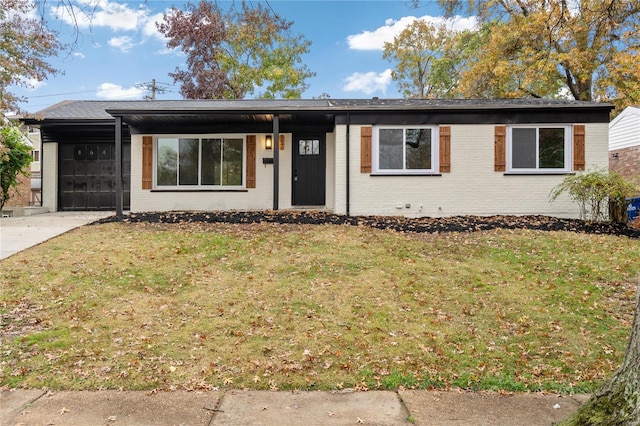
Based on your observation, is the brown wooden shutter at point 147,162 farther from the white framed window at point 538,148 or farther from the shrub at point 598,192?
the shrub at point 598,192

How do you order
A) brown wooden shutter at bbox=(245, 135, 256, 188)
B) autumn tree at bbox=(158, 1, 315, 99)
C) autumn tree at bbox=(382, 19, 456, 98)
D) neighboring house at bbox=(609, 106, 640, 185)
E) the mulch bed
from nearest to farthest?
1. the mulch bed
2. brown wooden shutter at bbox=(245, 135, 256, 188)
3. neighboring house at bbox=(609, 106, 640, 185)
4. autumn tree at bbox=(158, 1, 315, 99)
5. autumn tree at bbox=(382, 19, 456, 98)

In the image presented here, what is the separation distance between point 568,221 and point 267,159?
8.17m

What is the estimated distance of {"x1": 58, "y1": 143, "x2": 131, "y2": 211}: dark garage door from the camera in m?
13.8

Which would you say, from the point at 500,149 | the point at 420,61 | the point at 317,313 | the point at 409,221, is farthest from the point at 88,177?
the point at 420,61

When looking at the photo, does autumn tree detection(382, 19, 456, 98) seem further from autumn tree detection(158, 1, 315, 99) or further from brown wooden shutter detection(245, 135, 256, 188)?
brown wooden shutter detection(245, 135, 256, 188)

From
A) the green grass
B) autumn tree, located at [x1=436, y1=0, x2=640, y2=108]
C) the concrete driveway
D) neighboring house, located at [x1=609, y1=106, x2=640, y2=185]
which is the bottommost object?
the green grass

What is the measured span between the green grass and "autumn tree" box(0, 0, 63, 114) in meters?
6.57

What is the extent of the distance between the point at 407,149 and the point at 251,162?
4.64 metres

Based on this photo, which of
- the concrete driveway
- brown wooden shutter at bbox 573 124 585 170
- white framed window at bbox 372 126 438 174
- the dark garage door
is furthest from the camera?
the dark garage door

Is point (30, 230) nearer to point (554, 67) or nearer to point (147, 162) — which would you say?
point (147, 162)

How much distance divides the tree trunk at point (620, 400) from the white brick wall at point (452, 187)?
27.4 feet

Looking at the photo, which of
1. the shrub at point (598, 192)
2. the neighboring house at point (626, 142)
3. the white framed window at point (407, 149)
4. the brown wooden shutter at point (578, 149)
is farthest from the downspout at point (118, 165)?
the neighboring house at point (626, 142)

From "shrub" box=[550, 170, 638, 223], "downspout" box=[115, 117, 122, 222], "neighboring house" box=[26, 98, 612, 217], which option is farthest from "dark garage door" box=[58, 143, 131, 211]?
"shrub" box=[550, 170, 638, 223]

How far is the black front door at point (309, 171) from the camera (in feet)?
40.5
